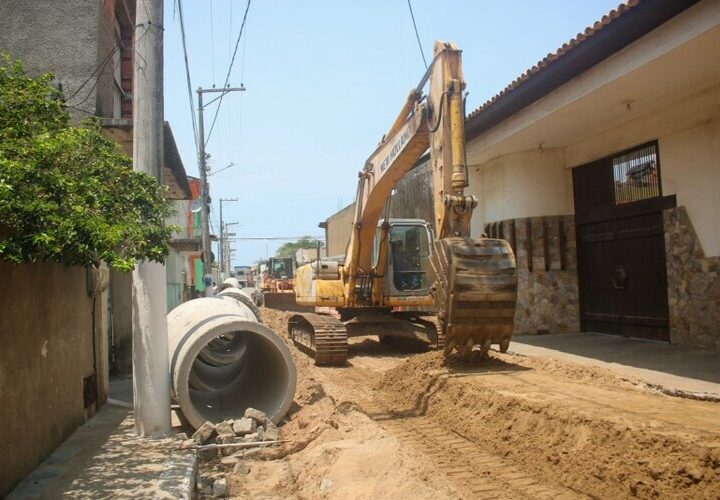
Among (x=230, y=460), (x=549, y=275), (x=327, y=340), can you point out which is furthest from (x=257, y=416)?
(x=549, y=275)

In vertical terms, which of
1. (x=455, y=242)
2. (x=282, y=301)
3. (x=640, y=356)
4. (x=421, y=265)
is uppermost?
(x=455, y=242)

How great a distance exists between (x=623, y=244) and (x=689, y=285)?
201cm

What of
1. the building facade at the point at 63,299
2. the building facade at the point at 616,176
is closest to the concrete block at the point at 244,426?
the building facade at the point at 63,299

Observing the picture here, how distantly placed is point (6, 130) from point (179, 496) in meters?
3.06

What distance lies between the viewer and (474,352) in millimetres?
7641

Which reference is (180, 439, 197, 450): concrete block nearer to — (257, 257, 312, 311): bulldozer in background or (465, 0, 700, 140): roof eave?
(465, 0, 700, 140): roof eave

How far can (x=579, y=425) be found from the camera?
5023mm

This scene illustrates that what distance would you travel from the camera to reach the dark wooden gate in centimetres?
1077

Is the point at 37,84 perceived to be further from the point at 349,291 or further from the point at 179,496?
the point at 349,291

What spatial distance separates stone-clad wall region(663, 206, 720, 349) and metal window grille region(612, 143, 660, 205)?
30.8 inches

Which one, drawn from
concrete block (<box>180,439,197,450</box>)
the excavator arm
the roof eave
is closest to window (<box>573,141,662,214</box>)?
the roof eave

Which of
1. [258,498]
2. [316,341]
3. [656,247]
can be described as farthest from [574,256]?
[258,498]

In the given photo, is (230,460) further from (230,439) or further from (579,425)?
(579,425)

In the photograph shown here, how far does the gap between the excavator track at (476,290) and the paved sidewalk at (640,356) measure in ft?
7.26
